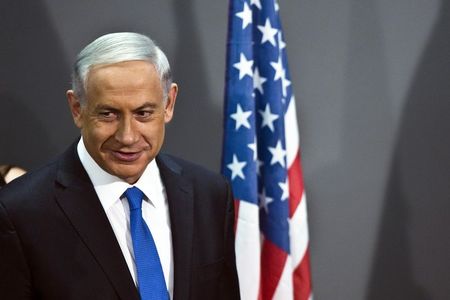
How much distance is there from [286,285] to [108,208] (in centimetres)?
127

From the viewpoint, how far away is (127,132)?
5.12 ft

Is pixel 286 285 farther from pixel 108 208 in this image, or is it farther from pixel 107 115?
pixel 107 115

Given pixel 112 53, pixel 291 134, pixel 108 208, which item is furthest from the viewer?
pixel 291 134

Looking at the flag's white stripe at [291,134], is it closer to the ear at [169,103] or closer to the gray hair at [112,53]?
the ear at [169,103]

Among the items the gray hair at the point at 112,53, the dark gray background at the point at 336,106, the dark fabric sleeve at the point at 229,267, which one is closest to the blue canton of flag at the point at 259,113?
the dark gray background at the point at 336,106

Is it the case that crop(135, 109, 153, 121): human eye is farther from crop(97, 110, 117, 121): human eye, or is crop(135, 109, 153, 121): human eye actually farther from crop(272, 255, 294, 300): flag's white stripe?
crop(272, 255, 294, 300): flag's white stripe

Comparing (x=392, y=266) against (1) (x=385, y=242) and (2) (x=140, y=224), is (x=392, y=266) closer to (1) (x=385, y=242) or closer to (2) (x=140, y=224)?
(1) (x=385, y=242)

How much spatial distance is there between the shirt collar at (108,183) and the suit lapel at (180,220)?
59 millimetres

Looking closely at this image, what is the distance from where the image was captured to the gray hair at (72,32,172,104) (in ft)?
5.01

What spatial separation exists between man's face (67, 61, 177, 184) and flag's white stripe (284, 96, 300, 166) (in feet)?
3.97

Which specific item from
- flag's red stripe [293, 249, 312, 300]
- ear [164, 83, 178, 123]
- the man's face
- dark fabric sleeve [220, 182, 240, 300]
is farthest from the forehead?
flag's red stripe [293, 249, 312, 300]

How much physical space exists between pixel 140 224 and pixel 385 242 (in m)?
1.83

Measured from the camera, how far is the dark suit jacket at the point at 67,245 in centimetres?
154

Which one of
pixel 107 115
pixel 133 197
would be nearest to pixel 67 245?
pixel 133 197
